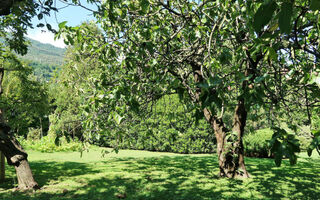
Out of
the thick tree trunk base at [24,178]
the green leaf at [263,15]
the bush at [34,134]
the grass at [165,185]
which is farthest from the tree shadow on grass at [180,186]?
the bush at [34,134]

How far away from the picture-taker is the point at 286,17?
81 centimetres

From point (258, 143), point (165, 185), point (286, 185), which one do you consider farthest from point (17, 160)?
point (258, 143)

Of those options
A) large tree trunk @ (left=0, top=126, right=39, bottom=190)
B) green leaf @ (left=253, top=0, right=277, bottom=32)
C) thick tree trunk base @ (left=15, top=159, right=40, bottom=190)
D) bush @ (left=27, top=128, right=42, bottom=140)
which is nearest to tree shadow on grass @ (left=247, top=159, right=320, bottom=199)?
green leaf @ (left=253, top=0, right=277, bottom=32)

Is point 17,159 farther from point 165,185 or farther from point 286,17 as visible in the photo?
point 286,17

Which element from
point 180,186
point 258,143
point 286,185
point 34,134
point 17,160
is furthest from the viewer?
point 34,134

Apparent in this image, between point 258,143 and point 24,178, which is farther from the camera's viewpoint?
point 258,143

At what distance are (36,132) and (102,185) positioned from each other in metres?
16.6

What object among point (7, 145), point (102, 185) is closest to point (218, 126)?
point (102, 185)

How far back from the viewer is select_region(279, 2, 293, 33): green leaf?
2.62ft

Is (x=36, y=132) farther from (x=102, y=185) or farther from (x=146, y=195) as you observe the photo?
(x=146, y=195)

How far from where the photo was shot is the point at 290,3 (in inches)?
31.7

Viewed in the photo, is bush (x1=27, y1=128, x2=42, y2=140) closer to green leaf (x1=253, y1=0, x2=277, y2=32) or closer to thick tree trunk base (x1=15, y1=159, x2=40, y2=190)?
thick tree trunk base (x1=15, y1=159, x2=40, y2=190)

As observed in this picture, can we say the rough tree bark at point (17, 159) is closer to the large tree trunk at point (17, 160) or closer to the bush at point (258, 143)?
the large tree trunk at point (17, 160)

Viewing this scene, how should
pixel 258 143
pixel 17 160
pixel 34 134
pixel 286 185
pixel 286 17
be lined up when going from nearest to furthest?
pixel 286 17, pixel 17 160, pixel 286 185, pixel 258 143, pixel 34 134
